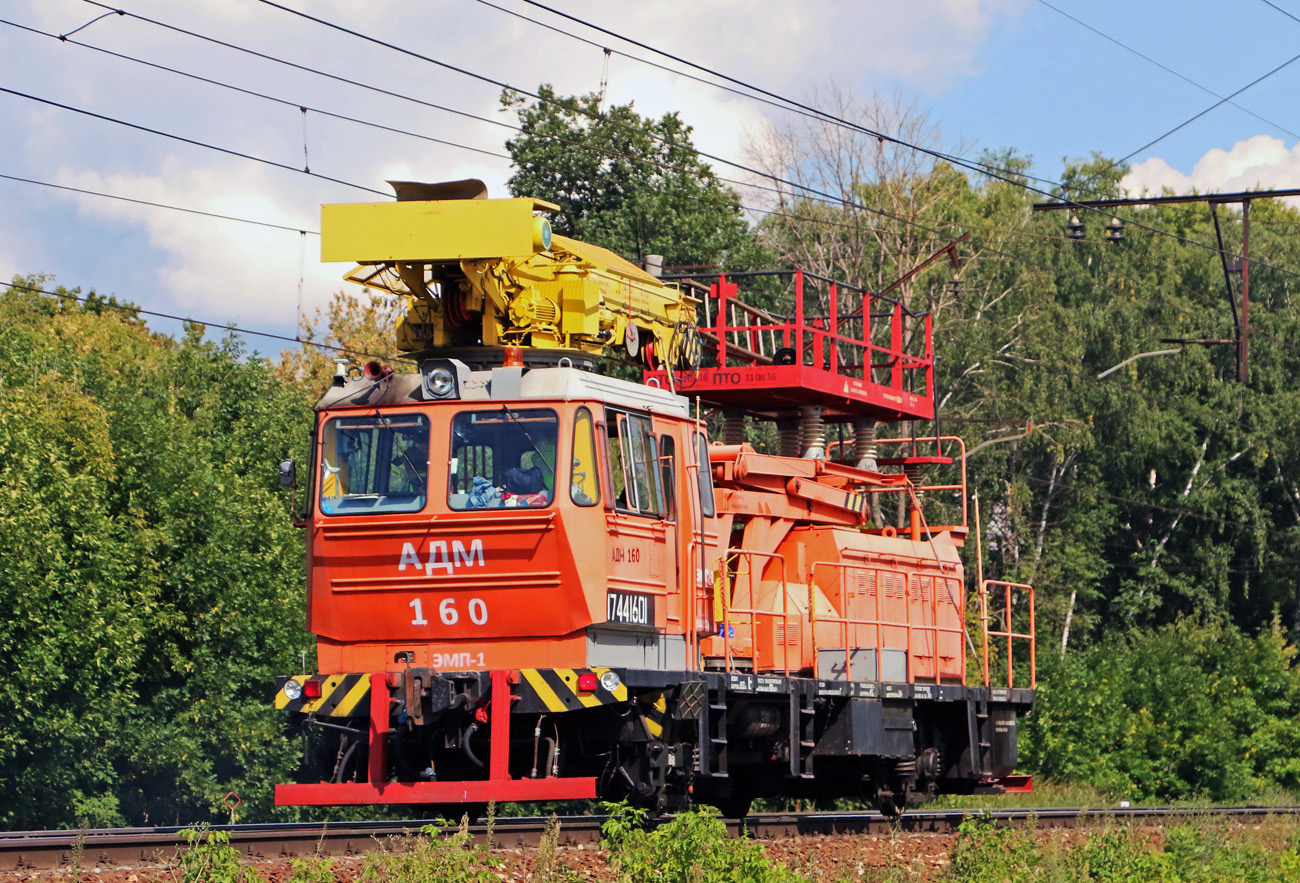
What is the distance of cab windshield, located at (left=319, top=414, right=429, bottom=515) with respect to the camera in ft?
41.9

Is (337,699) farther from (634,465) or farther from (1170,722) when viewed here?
(1170,722)

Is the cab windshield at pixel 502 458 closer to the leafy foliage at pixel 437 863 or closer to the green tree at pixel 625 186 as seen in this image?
the leafy foliage at pixel 437 863

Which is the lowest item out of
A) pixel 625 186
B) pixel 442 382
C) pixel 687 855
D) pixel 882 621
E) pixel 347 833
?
pixel 347 833

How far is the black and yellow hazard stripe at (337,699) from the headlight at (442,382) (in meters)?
2.37

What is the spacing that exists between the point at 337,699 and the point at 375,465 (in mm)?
1931

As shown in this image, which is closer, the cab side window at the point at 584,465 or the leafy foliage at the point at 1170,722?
the cab side window at the point at 584,465

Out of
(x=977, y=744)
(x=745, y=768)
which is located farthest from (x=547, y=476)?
(x=977, y=744)

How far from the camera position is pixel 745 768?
1630 centimetres

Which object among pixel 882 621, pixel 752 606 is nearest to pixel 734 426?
pixel 882 621

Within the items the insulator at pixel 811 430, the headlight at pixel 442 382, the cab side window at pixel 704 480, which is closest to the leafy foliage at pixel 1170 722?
the insulator at pixel 811 430

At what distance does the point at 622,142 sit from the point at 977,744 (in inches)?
895

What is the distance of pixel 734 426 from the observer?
17609 millimetres

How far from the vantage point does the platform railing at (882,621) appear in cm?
1546

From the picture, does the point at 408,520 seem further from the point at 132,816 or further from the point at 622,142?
the point at 622,142
